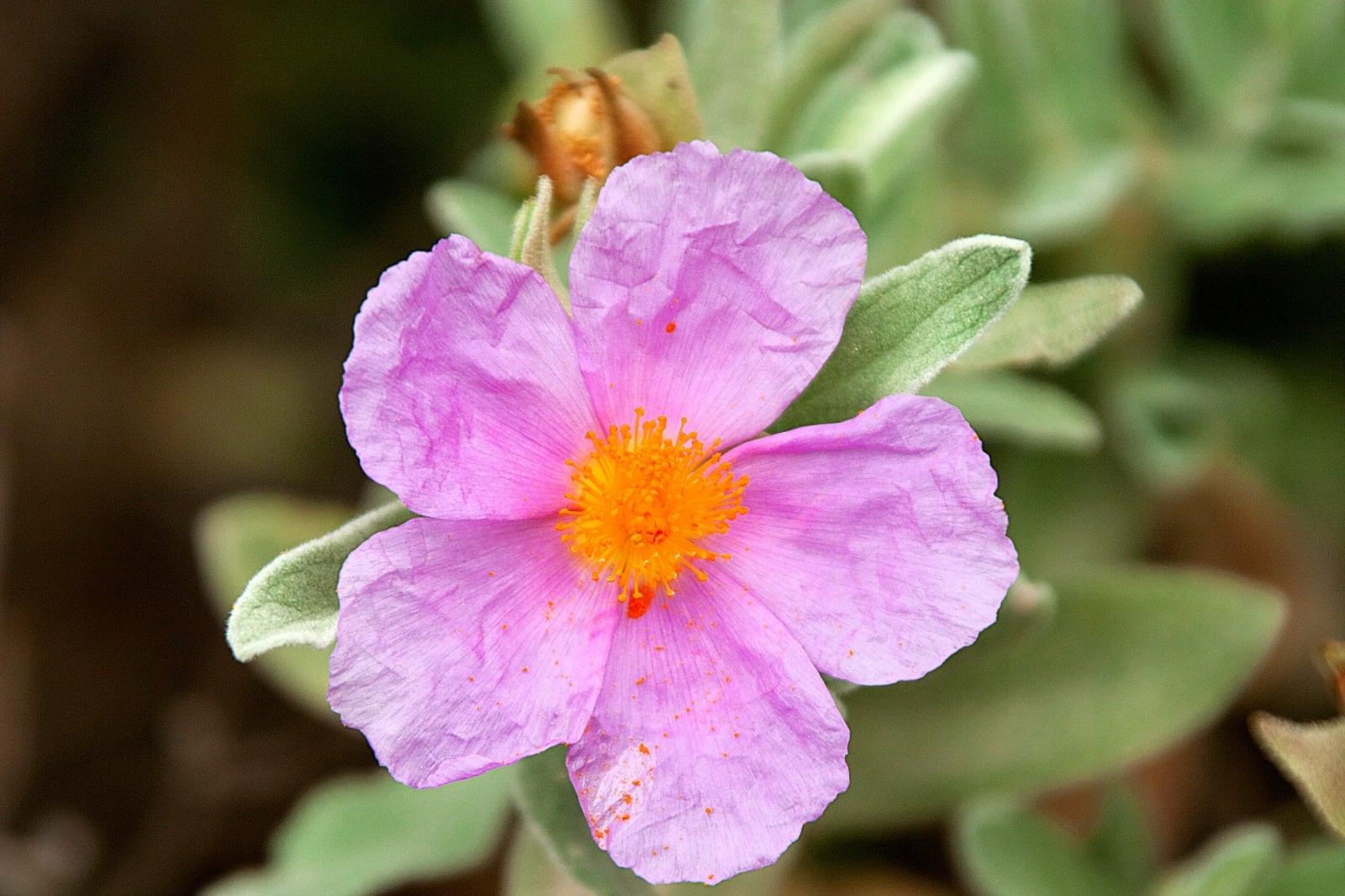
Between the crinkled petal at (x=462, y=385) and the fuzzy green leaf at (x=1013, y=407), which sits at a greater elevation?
the crinkled petal at (x=462, y=385)

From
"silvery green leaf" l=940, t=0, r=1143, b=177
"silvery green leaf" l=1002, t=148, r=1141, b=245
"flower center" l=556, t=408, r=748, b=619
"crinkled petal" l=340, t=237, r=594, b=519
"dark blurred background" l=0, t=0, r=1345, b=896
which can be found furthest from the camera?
"dark blurred background" l=0, t=0, r=1345, b=896

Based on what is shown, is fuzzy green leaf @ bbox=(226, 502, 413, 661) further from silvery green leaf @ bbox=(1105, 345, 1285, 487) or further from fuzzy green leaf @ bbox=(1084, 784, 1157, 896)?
silvery green leaf @ bbox=(1105, 345, 1285, 487)

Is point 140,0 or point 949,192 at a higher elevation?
point 140,0

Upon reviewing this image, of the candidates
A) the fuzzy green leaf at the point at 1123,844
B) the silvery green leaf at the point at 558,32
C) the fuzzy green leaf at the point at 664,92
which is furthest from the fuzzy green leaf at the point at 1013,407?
the silvery green leaf at the point at 558,32

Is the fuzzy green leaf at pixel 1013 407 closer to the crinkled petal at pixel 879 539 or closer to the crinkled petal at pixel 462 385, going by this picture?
the crinkled petal at pixel 879 539

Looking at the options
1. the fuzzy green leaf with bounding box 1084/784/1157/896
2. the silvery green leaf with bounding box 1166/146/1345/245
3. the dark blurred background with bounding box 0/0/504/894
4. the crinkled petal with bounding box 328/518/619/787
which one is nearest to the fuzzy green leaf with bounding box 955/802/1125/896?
the fuzzy green leaf with bounding box 1084/784/1157/896

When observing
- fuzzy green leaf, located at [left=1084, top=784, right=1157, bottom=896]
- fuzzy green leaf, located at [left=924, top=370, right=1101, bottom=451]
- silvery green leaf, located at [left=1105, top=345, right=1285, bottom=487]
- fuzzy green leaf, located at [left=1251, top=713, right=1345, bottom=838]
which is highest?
fuzzy green leaf, located at [left=924, top=370, right=1101, bottom=451]

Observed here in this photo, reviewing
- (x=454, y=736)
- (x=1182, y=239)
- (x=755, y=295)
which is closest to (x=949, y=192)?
(x=1182, y=239)

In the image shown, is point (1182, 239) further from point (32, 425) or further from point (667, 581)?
point (32, 425)
